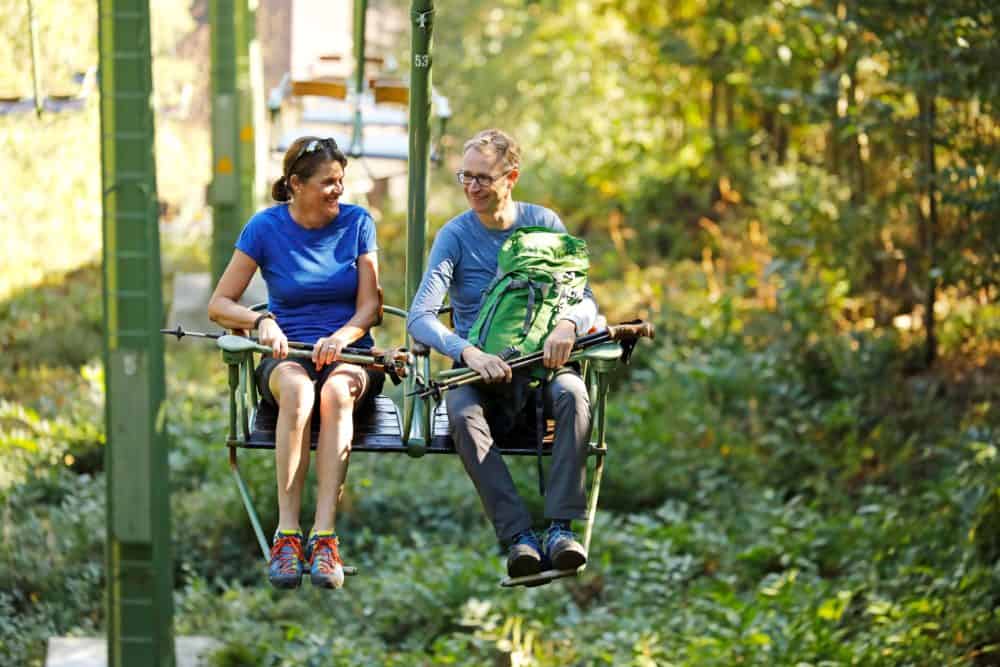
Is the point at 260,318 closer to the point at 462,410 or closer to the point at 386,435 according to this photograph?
the point at 386,435

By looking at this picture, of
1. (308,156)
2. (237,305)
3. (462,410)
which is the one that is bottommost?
(462,410)

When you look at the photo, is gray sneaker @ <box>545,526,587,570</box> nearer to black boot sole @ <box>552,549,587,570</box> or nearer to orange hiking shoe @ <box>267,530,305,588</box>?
black boot sole @ <box>552,549,587,570</box>

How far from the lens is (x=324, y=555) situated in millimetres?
4707

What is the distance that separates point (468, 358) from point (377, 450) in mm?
386

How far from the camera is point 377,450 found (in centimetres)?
484

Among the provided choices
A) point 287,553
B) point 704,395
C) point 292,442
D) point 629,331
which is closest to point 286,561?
point 287,553

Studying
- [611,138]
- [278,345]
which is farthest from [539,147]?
[278,345]

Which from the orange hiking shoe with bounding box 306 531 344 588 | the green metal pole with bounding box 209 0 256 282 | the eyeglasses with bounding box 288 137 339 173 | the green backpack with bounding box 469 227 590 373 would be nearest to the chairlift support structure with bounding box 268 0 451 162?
the green metal pole with bounding box 209 0 256 282

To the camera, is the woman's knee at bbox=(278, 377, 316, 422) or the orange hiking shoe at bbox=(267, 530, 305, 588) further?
the woman's knee at bbox=(278, 377, 316, 422)

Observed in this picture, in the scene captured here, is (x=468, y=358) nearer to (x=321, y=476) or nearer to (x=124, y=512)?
(x=321, y=476)

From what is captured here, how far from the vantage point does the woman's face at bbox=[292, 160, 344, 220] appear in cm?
492

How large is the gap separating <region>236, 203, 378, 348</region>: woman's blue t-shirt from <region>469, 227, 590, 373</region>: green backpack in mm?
440

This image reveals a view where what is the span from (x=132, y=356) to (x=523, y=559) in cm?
368

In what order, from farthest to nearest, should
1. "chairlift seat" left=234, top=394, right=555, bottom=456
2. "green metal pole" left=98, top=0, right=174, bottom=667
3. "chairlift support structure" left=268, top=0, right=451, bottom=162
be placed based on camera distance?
"chairlift support structure" left=268, top=0, right=451, bottom=162
"green metal pole" left=98, top=0, right=174, bottom=667
"chairlift seat" left=234, top=394, right=555, bottom=456
